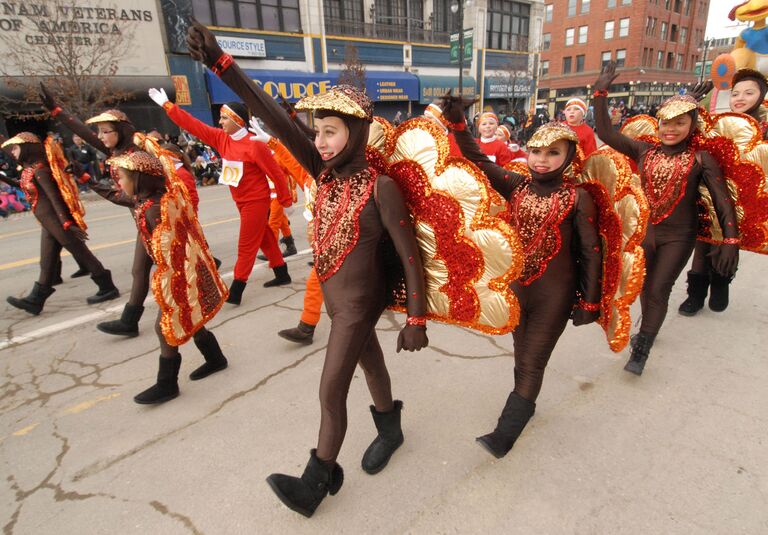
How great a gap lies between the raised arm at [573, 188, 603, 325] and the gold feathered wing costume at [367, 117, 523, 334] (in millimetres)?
607

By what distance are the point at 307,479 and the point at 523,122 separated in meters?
27.0

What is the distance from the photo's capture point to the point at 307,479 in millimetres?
1997

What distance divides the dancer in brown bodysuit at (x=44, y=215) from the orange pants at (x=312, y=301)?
2.77 m

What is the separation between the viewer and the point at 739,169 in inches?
119

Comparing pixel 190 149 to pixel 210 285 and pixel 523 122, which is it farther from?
pixel 523 122

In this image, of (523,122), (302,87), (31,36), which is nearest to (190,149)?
(31,36)

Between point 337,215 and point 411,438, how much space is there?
56.4 inches

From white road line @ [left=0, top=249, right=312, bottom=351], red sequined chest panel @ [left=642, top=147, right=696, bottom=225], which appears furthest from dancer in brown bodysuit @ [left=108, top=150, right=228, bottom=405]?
red sequined chest panel @ [left=642, top=147, right=696, bottom=225]

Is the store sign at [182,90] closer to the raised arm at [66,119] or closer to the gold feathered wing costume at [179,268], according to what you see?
the raised arm at [66,119]

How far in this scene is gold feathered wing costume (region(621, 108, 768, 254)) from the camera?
9.75ft

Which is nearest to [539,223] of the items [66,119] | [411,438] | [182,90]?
[411,438]

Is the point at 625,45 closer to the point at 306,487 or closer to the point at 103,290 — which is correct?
the point at 103,290

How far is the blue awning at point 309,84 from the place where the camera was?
63.1 ft

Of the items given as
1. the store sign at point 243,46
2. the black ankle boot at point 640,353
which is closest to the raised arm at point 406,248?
the black ankle boot at point 640,353
